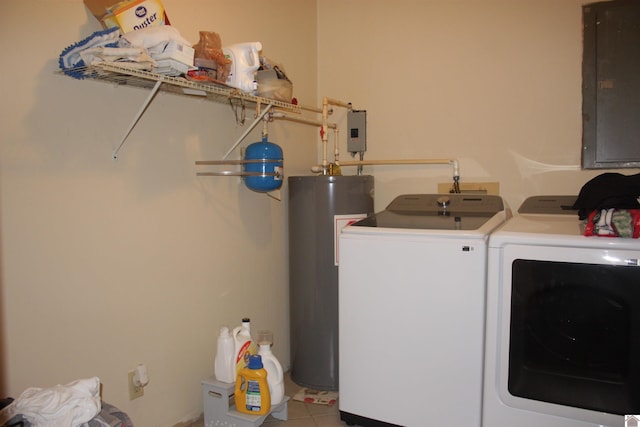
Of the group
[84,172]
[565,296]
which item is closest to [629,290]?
[565,296]

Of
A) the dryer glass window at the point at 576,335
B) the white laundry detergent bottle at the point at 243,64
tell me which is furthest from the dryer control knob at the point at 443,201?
the white laundry detergent bottle at the point at 243,64

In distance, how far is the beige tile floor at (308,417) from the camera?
2193 mm

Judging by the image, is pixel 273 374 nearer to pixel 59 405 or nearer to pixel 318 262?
pixel 318 262

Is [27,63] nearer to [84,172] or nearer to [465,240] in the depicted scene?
[84,172]

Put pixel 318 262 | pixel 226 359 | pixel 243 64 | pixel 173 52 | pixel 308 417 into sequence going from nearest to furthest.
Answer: pixel 173 52
pixel 243 64
pixel 226 359
pixel 308 417
pixel 318 262

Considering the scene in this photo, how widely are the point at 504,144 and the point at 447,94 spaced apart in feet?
1.50

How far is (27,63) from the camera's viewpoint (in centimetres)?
148

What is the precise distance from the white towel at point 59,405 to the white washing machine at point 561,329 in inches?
55.1

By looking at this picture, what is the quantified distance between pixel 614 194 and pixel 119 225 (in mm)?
1871

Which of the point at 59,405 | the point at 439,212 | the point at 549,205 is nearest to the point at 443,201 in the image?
the point at 439,212

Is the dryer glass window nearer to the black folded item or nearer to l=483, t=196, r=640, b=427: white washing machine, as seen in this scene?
l=483, t=196, r=640, b=427: white washing machine

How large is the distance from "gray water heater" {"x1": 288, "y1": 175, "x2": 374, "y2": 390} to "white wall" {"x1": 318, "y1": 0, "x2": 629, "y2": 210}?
0.51 m

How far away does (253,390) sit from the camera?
1990 mm

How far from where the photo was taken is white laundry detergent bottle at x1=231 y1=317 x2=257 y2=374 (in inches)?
81.5
